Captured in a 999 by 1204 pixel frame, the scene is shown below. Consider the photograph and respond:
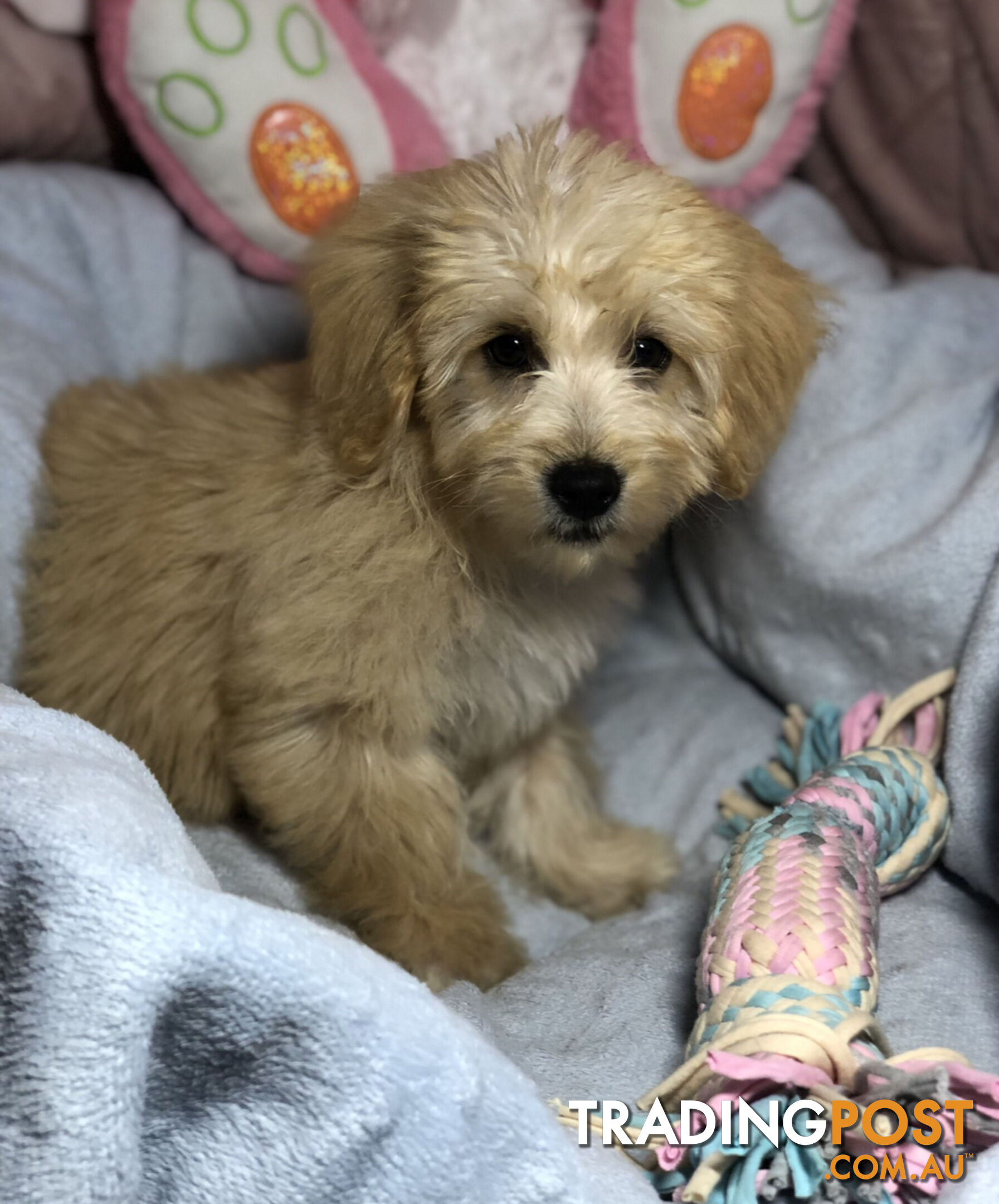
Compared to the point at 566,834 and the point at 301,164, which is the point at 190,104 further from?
the point at 566,834

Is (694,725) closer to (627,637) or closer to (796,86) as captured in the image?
(627,637)

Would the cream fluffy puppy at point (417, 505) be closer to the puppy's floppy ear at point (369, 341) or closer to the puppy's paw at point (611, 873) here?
the puppy's floppy ear at point (369, 341)

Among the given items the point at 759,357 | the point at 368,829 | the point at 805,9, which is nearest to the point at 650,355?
the point at 759,357

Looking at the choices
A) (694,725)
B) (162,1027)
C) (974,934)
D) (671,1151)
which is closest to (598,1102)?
(671,1151)

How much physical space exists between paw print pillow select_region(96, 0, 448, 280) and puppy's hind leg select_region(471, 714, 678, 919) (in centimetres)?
100

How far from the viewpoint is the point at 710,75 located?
2221mm

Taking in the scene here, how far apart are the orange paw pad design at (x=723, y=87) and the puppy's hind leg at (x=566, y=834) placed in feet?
3.66

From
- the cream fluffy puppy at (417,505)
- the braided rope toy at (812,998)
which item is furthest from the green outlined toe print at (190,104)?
the braided rope toy at (812,998)

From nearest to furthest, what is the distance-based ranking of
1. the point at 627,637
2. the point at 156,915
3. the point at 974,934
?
1. the point at 156,915
2. the point at 974,934
3. the point at 627,637

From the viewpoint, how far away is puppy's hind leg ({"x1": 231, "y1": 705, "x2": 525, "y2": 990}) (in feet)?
5.69

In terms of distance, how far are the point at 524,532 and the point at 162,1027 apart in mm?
751

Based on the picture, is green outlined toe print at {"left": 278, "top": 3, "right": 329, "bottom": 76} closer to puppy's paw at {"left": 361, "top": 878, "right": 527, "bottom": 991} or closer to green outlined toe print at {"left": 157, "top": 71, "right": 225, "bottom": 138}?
→ green outlined toe print at {"left": 157, "top": 71, "right": 225, "bottom": 138}

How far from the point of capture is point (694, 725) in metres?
2.32

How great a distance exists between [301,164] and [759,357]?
97cm
